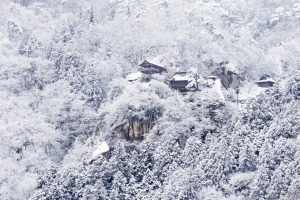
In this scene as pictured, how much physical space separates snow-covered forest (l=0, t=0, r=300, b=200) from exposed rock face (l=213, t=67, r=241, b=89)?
83 cm

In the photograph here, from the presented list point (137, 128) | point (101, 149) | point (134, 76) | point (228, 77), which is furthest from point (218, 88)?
point (101, 149)

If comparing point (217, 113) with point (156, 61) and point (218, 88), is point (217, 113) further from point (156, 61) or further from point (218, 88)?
point (156, 61)

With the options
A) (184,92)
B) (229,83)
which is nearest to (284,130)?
(184,92)

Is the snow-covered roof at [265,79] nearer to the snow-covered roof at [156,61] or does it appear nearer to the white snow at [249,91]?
the white snow at [249,91]

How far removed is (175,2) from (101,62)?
35413mm

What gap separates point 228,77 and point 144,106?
56.1 feet

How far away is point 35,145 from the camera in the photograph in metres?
58.2

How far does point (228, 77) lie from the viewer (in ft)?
226

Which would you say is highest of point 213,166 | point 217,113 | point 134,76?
point 134,76

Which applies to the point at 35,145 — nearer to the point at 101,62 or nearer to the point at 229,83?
the point at 101,62

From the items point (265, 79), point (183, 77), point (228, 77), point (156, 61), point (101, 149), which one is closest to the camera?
point (101, 149)

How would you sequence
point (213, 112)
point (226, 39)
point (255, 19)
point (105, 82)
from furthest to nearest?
point (255, 19) < point (226, 39) < point (105, 82) < point (213, 112)

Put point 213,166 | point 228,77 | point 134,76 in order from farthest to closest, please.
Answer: point 228,77 → point 134,76 → point 213,166

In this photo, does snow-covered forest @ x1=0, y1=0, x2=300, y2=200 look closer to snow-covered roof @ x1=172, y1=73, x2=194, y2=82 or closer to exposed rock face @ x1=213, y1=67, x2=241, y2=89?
exposed rock face @ x1=213, y1=67, x2=241, y2=89
